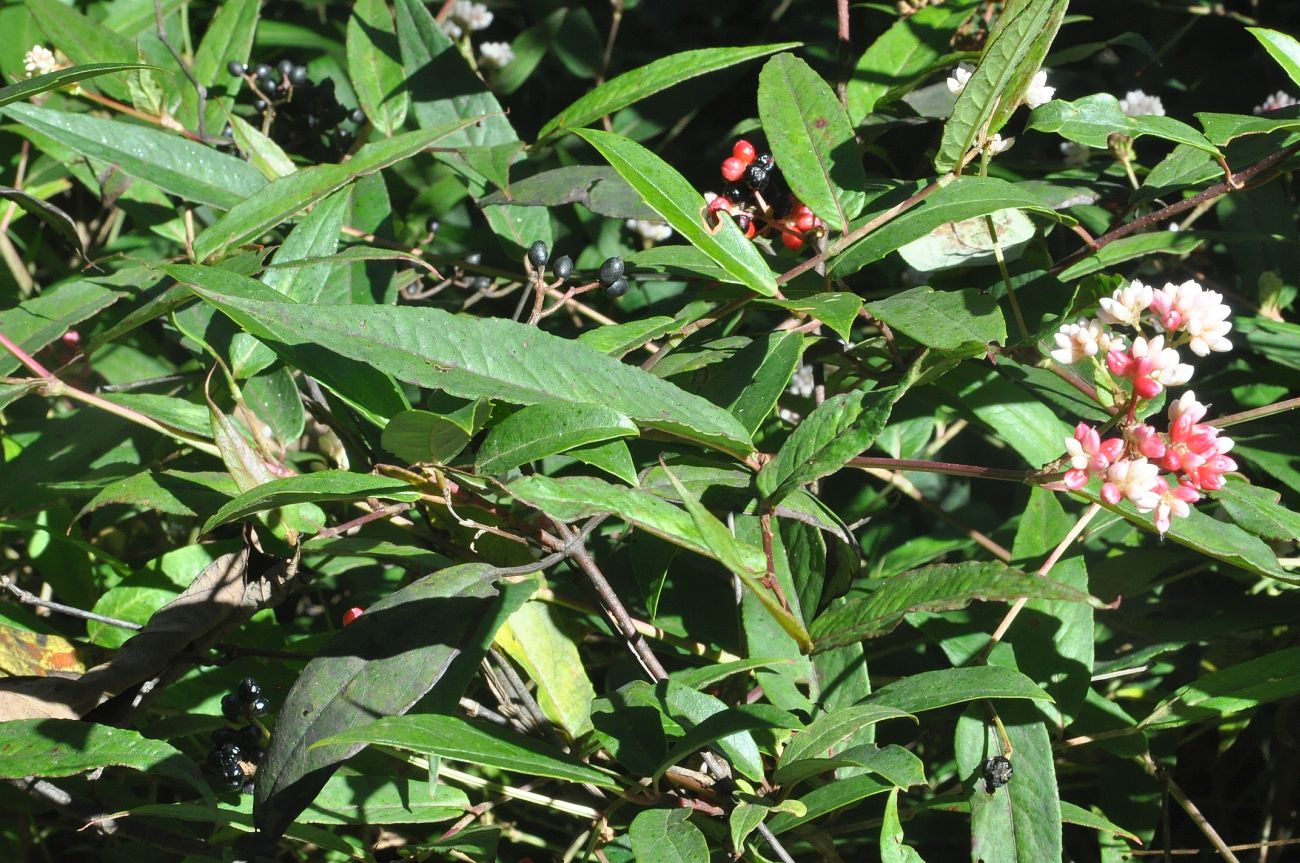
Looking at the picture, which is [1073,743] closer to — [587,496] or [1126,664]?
[1126,664]

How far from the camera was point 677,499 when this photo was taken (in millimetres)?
1015

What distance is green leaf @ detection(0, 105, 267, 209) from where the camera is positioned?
134cm

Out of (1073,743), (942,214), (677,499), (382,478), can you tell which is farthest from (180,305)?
(1073,743)

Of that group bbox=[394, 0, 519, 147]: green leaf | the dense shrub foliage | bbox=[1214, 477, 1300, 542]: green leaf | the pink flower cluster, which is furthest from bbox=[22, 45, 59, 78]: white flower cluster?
bbox=[1214, 477, 1300, 542]: green leaf

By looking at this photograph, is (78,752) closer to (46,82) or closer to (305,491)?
(305,491)

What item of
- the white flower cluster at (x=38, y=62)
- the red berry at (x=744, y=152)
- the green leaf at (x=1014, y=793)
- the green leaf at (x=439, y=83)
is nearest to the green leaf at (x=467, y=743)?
the green leaf at (x=1014, y=793)

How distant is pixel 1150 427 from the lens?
0.97m

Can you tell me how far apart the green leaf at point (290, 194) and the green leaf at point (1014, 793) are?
85 centimetres

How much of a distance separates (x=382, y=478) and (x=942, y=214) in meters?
0.56

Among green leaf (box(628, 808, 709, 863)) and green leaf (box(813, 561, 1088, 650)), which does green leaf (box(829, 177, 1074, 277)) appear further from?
green leaf (box(628, 808, 709, 863))

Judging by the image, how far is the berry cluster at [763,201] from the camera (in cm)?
128

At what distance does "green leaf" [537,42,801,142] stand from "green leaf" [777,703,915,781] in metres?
0.71

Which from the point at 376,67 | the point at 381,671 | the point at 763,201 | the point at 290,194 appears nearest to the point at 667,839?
the point at 381,671

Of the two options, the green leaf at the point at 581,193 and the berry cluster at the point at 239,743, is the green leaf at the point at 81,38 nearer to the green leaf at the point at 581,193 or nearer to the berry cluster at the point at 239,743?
the green leaf at the point at 581,193
